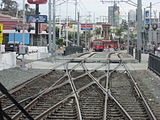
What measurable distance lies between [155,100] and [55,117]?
5023mm

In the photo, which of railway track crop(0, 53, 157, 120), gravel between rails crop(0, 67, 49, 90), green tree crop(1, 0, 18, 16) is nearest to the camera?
railway track crop(0, 53, 157, 120)

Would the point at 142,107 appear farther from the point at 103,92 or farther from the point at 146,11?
the point at 146,11

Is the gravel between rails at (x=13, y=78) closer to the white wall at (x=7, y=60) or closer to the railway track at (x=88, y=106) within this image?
the white wall at (x=7, y=60)

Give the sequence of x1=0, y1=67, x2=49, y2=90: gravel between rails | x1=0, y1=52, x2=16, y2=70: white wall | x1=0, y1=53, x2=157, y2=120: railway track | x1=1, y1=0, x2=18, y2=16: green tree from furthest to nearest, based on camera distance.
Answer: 1. x1=1, y1=0, x2=18, y2=16: green tree
2. x1=0, y1=52, x2=16, y2=70: white wall
3. x1=0, y1=67, x2=49, y2=90: gravel between rails
4. x1=0, y1=53, x2=157, y2=120: railway track

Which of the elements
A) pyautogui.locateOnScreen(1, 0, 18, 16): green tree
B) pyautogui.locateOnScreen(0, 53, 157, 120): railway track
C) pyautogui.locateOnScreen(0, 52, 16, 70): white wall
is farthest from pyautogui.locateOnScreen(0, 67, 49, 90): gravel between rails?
pyautogui.locateOnScreen(1, 0, 18, 16): green tree

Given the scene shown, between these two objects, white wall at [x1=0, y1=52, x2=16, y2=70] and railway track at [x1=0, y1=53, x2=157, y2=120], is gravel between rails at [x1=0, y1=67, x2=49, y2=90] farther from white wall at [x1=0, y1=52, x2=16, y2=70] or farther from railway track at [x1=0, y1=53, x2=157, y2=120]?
railway track at [x1=0, y1=53, x2=157, y2=120]

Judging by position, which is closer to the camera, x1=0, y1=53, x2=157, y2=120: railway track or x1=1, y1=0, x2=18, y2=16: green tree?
x1=0, y1=53, x2=157, y2=120: railway track

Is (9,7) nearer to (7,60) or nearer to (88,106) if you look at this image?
(7,60)

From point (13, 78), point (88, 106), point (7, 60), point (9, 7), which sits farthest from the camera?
point (9, 7)

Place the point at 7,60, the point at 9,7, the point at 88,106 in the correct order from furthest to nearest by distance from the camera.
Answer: the point at 9,7
the point at 7,60
the point at 88,106

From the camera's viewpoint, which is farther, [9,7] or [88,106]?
[9,7]

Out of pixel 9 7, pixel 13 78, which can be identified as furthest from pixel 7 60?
pixel 9 7

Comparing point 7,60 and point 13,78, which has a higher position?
point 7,60

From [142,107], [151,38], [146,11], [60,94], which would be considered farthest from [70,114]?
[146,11]
